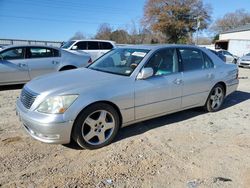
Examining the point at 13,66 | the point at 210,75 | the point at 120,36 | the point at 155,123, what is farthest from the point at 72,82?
the point at 120,36

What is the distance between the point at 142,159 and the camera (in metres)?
3.50

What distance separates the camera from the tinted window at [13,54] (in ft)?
24.8

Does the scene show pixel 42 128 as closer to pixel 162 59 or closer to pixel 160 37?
pixel 162 59

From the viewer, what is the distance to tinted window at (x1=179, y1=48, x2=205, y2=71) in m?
4.95

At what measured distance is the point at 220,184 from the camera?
9.70 feet

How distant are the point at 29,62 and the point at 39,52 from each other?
511 millimetres

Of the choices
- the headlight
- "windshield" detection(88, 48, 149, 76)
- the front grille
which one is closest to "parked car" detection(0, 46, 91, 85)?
"windshield" detection(88, 48, 149, 76)

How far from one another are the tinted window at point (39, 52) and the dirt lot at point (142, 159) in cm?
359

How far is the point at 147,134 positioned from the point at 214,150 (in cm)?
111

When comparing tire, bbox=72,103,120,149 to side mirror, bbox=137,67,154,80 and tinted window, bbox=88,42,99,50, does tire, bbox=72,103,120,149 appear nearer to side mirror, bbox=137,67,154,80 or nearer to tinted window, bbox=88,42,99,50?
side mirror, bbox=137,67,154,80

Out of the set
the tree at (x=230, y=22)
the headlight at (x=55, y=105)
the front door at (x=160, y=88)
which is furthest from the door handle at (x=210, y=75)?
the tree at (x=230, y=22)

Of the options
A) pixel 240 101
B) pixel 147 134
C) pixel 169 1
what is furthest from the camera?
pixel 169 1

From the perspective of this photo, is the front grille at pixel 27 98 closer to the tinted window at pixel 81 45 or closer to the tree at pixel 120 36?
the tinted window at pixel 81 45

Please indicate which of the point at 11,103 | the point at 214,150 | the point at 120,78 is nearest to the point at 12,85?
the point at 11,103
